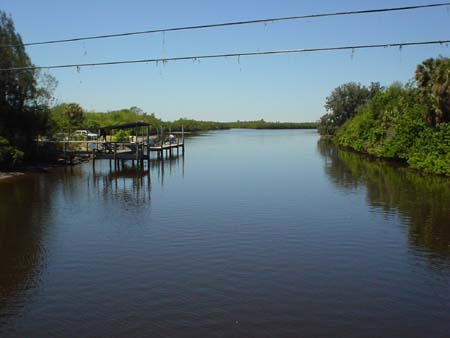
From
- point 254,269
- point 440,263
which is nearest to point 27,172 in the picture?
point 254,269

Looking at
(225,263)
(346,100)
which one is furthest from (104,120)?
(225,263)

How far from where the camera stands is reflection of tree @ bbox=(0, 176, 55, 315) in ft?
39.5

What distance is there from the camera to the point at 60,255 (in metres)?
14.6

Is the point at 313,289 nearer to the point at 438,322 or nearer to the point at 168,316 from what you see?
the point at 438,322

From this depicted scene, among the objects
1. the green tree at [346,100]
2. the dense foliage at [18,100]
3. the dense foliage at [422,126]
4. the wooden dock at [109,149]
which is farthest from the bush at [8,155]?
the green tree at [346,100]

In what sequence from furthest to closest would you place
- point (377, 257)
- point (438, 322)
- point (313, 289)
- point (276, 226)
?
point (276, 226)
point (377, 257)
point (313, 289)
point (438, 322)

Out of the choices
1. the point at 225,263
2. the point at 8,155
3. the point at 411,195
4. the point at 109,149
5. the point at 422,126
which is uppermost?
the point at 422,126

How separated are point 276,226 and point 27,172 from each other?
24.0m

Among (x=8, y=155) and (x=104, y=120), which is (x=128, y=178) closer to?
(x=8, y=155)

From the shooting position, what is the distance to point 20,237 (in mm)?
16672

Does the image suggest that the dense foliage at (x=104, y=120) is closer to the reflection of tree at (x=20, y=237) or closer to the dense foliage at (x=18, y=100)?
the dense foliage at (x=18, y=100)

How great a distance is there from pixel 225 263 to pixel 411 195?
1583cm

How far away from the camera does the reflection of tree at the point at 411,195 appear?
16973 millimetres

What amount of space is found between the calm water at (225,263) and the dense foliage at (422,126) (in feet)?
29.6
